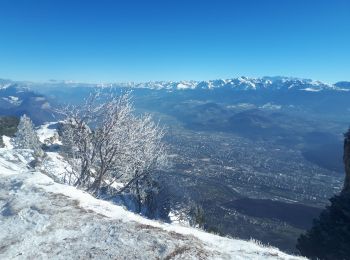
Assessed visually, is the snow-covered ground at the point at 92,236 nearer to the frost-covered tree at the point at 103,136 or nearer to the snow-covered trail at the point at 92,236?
the snow-covered trail at the point at 92,236

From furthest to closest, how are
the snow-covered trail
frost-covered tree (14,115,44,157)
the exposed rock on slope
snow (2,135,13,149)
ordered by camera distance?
snow (2,135,13,149)
frost-covered tree (14,115,44,157)
the exposed rock on slope
the snow-covered trail

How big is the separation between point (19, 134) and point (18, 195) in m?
85.1

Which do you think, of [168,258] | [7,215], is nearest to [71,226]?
[7,215]

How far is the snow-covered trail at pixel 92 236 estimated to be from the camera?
16375mm

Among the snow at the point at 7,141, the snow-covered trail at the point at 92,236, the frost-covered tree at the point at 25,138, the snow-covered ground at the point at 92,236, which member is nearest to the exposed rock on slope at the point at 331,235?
the snow-covered ground at the point at 92,236

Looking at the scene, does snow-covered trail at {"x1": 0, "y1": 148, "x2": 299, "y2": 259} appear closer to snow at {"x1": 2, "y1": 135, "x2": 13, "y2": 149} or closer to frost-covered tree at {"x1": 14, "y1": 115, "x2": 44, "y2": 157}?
frost-covered tree at {"x1": 14, "y1": 115, "x2": 44, "y2": 157}

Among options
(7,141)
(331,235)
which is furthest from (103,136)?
(7,141)

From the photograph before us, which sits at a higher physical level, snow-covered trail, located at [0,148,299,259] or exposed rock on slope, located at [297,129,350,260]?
snow-covered trail, located at [0,148,299,259]

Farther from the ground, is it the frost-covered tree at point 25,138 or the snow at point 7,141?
the frost-covered tree at point 25,138

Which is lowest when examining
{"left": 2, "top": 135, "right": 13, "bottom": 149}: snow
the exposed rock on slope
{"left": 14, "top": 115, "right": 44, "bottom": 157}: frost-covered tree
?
{"left": 2, "top": 135, "right": 13, "bottom": 149}: snow

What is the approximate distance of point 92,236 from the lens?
17859 millimetres

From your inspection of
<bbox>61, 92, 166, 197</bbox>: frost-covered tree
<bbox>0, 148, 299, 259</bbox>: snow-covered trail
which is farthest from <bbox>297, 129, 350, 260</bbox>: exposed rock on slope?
<bbox>61, 92, 166, 197</bbox>: frost-covered tree

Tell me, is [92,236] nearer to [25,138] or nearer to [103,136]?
[103,136]

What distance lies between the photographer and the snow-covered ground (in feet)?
53.7
